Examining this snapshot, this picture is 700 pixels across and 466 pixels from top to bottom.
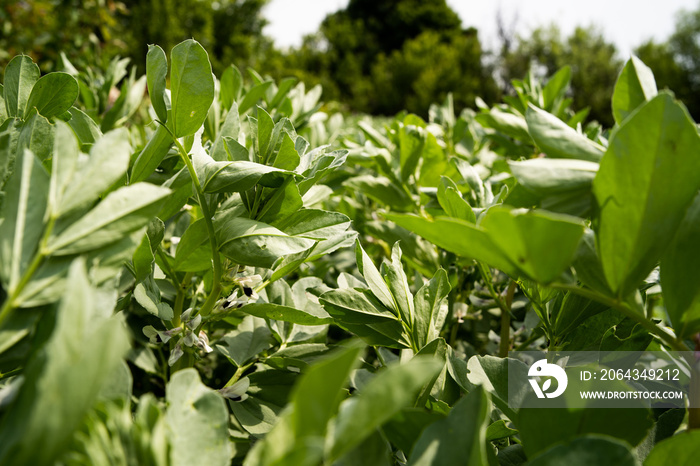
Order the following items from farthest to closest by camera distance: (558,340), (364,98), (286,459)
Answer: (364,98)
(558,340)
(286,459)

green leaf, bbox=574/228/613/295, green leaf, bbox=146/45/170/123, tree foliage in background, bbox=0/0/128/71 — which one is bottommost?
green leaf, bbox=574/228/613/295

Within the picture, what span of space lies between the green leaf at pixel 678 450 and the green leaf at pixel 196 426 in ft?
1.03

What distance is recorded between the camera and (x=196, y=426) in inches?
14.1

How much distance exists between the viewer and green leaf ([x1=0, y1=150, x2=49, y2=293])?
1.12ft

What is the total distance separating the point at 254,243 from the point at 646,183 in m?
0.34

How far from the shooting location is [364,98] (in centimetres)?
2252

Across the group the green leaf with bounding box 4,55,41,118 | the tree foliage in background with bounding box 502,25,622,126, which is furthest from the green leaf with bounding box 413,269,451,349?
the tree foliage in background with bounding box 502,25,622,126

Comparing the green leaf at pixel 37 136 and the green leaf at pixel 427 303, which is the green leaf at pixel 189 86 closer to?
the green leaf at pixel 37 136

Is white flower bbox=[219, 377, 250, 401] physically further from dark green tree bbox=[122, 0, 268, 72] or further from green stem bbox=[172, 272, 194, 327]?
dark green tree bbox=[122, 0, 268, 72]

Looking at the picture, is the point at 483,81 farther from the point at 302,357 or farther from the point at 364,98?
the point at 302,357

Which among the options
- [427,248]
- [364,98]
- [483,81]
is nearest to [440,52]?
[483,81]

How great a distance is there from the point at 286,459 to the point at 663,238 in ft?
1.01

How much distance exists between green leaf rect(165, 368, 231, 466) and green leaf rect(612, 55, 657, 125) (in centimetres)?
41

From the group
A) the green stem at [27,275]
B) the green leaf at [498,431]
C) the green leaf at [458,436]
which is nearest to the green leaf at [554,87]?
the green leaf at [498,431]
